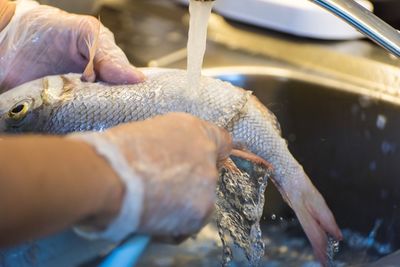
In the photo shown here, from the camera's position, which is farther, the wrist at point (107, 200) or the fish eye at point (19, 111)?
the fish eye at point (19, 111)

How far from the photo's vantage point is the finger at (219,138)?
0.50m

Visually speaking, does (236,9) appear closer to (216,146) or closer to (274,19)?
(274,19)

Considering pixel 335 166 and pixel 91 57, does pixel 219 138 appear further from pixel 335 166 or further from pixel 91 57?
pixel 335 166

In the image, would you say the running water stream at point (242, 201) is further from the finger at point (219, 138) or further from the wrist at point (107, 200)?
the wrist at point (107, 200)

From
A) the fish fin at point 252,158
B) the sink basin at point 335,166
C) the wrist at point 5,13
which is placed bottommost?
the sink basin at point 335,166

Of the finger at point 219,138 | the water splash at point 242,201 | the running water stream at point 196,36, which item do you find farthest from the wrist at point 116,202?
the water splash at point 242,201

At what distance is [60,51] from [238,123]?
10.8 inches

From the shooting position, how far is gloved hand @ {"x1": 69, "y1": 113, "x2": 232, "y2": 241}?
0.41 metres

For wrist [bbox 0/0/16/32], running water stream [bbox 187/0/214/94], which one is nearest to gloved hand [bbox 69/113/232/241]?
running water stream [bbox 187/0/214/94]

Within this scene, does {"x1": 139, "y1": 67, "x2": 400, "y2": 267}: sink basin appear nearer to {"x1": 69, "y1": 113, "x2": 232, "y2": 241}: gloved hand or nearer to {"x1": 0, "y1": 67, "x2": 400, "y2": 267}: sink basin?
{"x1": 0, "y1": 67, "x2": 400, "y2": 267}: sink basin

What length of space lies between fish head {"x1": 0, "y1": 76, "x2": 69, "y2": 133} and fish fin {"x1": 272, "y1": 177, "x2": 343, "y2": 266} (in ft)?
0.96

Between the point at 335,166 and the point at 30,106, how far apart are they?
1.51 feet

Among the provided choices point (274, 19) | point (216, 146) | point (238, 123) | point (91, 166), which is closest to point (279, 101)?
point (274, 19)

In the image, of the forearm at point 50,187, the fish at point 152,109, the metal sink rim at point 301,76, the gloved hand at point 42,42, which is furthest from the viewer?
the metal sink rim at point 301,76
